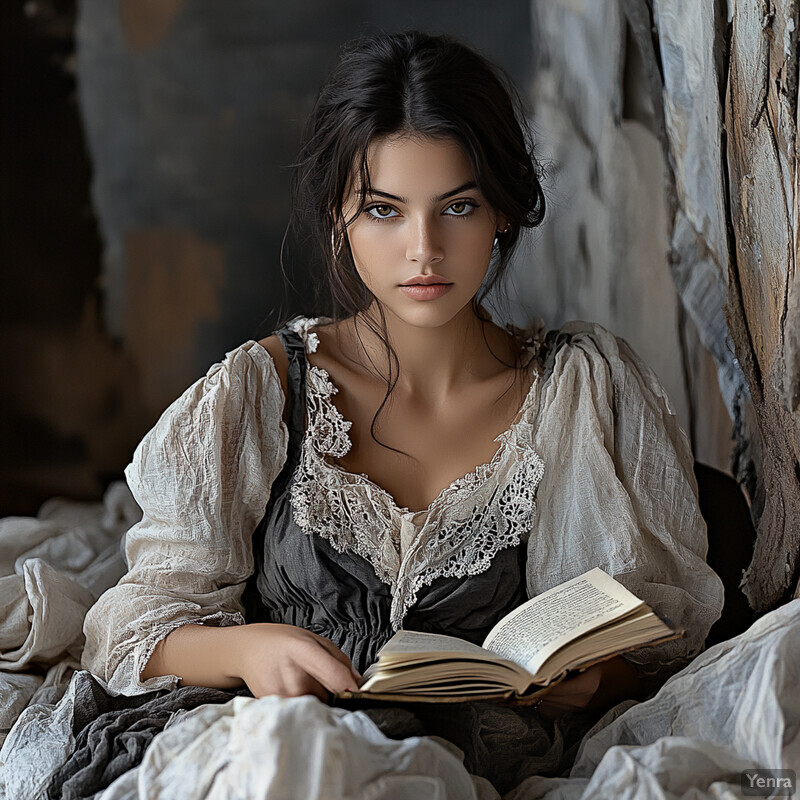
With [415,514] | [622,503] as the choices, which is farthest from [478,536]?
[622,503]

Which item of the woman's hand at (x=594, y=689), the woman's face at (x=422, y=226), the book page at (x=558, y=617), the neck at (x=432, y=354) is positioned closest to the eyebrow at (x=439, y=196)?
the woman's face at (x=422, y=226)

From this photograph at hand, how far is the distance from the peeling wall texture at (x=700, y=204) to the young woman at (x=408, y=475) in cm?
16

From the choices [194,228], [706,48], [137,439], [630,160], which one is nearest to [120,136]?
[194,228]

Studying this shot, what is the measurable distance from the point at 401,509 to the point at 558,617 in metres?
0.31

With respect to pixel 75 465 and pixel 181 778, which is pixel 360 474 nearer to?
pixel 181 778

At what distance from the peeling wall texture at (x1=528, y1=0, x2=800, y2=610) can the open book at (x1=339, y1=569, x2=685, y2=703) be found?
14.9 inches

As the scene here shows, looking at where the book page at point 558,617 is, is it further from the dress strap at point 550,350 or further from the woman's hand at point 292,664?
the dress strap at point 550,350

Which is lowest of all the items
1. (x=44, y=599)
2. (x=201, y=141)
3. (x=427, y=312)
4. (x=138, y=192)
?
(x=44, y=599)

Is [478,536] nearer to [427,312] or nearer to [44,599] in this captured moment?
[427,312]

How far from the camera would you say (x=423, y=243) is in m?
1.13

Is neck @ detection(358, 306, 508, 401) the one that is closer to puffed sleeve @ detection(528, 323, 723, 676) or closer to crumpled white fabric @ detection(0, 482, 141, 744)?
puffed sleeve @ detection(528, 323, 723, 676)

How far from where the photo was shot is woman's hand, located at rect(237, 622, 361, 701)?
3.22 ft

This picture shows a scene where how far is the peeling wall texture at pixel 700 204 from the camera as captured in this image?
1.17 metres

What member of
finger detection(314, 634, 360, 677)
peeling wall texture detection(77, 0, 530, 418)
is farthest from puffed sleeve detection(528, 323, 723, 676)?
peeling wall texture detection(77, 0, 530, 418)
